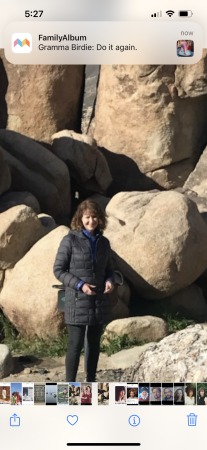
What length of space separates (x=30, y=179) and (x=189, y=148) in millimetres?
2906

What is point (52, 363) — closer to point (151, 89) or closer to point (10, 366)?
point (10, 366)

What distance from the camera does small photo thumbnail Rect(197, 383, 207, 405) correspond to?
302cm

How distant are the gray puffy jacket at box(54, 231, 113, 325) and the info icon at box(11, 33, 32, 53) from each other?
3.46 feet

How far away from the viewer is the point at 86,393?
10.0ft

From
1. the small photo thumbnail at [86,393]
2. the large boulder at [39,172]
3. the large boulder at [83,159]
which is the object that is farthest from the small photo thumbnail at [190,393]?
the large boulder at [83,159]

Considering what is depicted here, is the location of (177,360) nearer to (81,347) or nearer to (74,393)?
(74,393)

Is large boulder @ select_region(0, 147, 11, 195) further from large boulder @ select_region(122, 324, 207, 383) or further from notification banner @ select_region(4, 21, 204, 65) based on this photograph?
notification banner @ select_region(4, 21, 204, 65)

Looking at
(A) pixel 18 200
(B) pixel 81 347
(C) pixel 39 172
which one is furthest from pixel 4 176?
(B) pixel 81 347

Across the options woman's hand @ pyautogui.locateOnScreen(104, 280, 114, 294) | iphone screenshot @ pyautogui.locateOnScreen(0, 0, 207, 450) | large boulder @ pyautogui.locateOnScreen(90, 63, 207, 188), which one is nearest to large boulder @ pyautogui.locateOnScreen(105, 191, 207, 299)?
iphone screenshot @ pyautogui.locateOnScreen(0, 0, 207, 450)

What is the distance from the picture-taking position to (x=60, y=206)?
9.24 metres

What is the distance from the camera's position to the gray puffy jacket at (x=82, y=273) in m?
3.85

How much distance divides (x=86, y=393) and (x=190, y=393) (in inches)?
16.3
